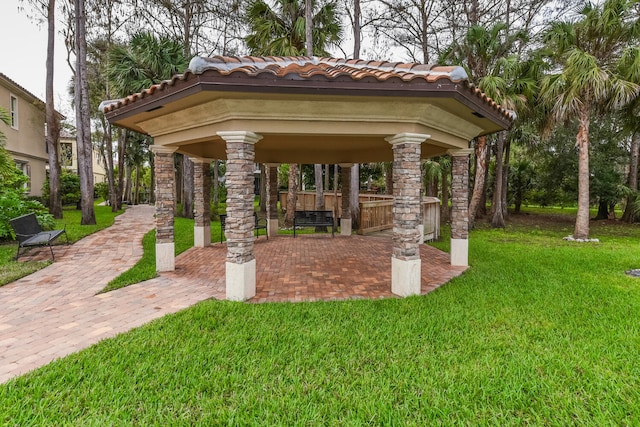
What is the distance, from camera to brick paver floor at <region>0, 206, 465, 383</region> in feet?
12.0

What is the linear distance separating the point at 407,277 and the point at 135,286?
4.75 m

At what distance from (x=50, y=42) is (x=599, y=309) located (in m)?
19.6

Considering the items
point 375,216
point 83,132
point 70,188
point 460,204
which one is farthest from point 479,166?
point 70,188

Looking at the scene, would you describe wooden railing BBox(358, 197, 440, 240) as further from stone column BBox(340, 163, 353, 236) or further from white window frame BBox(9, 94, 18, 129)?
white window frame BBox(9, 94, 18, 129)

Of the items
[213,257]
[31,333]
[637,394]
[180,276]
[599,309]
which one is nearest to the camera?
[637,394]

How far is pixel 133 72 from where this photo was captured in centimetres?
1320

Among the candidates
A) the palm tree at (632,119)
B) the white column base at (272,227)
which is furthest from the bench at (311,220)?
the palm tree at (632,119)

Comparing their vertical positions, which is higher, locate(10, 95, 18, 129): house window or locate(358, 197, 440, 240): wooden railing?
locate(10, 95, 18, 129): house window

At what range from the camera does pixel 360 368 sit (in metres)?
3.11

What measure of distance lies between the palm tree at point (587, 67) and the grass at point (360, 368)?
783 cm

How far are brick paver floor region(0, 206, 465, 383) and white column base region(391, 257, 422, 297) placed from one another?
0.35m

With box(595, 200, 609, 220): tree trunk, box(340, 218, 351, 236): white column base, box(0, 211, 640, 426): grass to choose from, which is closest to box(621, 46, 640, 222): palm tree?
box(595, 200, 609, 220): tree trunk

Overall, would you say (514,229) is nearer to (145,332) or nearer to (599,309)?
(599,309)

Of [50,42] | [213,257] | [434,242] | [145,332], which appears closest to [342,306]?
[145,332]
